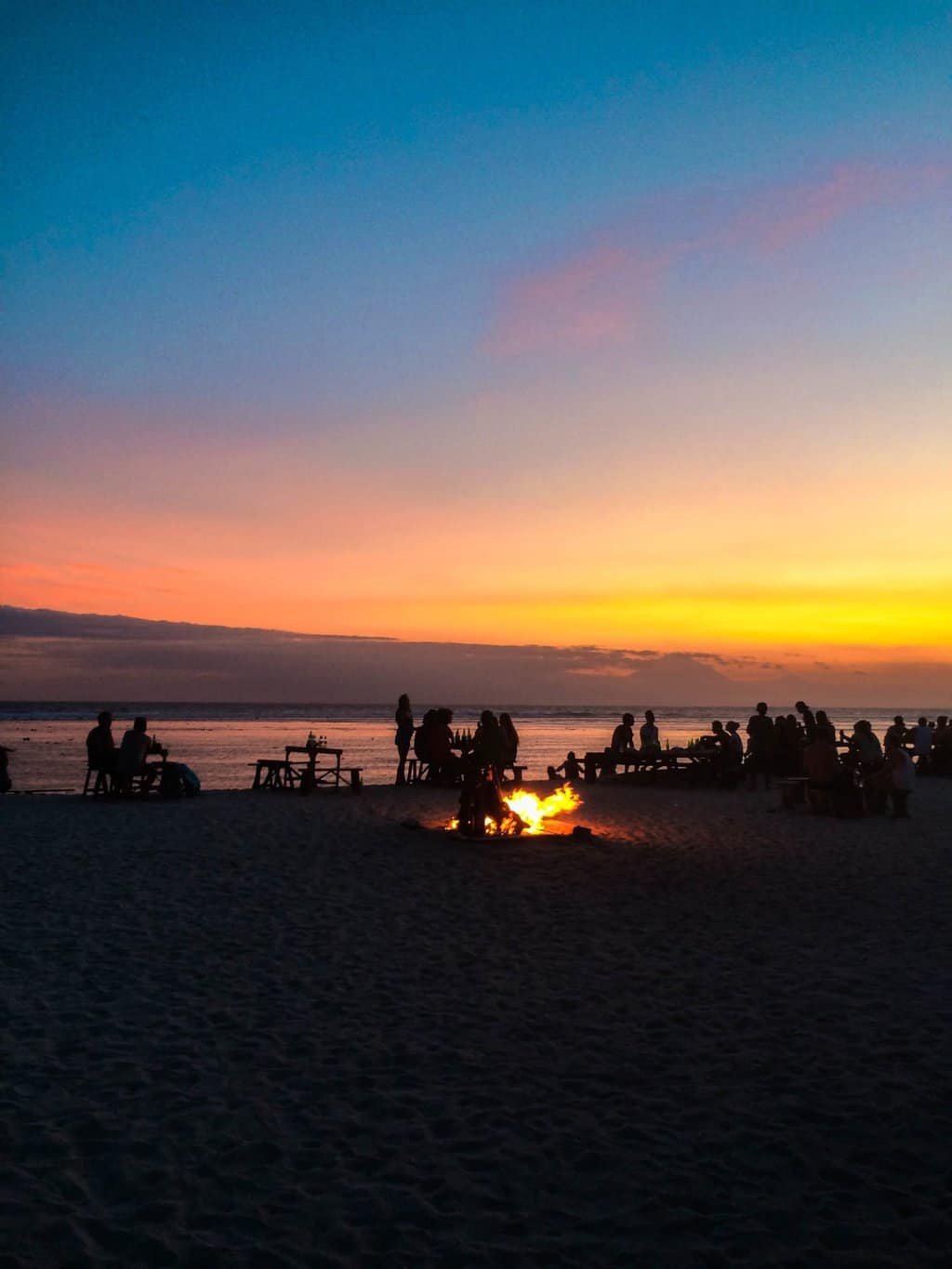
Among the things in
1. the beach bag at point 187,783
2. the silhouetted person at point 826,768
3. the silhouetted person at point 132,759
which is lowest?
the beach bag at point 187,783

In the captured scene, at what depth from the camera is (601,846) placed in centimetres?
1427

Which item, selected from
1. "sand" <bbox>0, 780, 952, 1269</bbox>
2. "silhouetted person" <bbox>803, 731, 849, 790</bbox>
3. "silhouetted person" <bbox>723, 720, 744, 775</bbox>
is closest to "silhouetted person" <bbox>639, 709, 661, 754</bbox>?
"silhouetted person" <bbox>723, 720, 744, 775</bbox>

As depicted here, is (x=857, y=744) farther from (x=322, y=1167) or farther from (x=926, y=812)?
(x=322, y=1167)

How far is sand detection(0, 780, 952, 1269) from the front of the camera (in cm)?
402

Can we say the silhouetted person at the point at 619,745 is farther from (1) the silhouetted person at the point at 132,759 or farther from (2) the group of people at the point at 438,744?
(1) the silhouetted person at the point at 132,759

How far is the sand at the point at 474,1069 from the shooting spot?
4.02 m

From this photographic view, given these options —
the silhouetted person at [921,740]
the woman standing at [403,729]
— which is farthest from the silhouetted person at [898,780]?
the woman standing at [403,729]

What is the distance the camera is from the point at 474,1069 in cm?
573

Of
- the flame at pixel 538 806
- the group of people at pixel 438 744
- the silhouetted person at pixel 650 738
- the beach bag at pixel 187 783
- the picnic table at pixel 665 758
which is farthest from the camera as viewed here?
the silhouetted person at pixel 650 738

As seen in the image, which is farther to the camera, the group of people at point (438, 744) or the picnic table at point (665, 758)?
the picnic table at point (665, 758)

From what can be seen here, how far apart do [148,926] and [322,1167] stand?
5204 mm

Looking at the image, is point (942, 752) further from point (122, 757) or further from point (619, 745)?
point (122, 757)

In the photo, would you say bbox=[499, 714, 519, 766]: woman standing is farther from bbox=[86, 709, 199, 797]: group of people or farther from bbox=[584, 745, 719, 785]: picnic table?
bbox=[86, 709, 199, 797]: group of people

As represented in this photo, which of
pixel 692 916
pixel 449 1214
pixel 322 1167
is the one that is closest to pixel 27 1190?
pixel 322 1167
